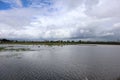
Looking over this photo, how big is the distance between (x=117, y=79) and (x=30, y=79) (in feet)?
45.1

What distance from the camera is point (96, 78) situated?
2062cm

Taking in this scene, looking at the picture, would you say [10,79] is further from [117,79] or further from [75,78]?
[117,79]

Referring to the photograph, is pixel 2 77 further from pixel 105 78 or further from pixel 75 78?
pixel 105 78

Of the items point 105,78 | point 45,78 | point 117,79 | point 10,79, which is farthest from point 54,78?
point 117,79

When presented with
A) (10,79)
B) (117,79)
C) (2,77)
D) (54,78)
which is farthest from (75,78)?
(2,77)

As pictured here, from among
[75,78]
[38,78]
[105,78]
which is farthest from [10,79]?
[105,78]

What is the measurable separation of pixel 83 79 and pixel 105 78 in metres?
3.84

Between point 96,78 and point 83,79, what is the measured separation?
2398 millimetres

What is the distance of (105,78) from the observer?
20.6m

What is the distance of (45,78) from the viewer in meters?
20.2

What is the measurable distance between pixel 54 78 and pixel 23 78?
5009mm

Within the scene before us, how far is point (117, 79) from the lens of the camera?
1962 centimetres

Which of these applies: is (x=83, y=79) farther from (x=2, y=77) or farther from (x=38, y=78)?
(x=2, y=77)

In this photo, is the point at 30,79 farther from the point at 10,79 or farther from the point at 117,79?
the point at 117,79
